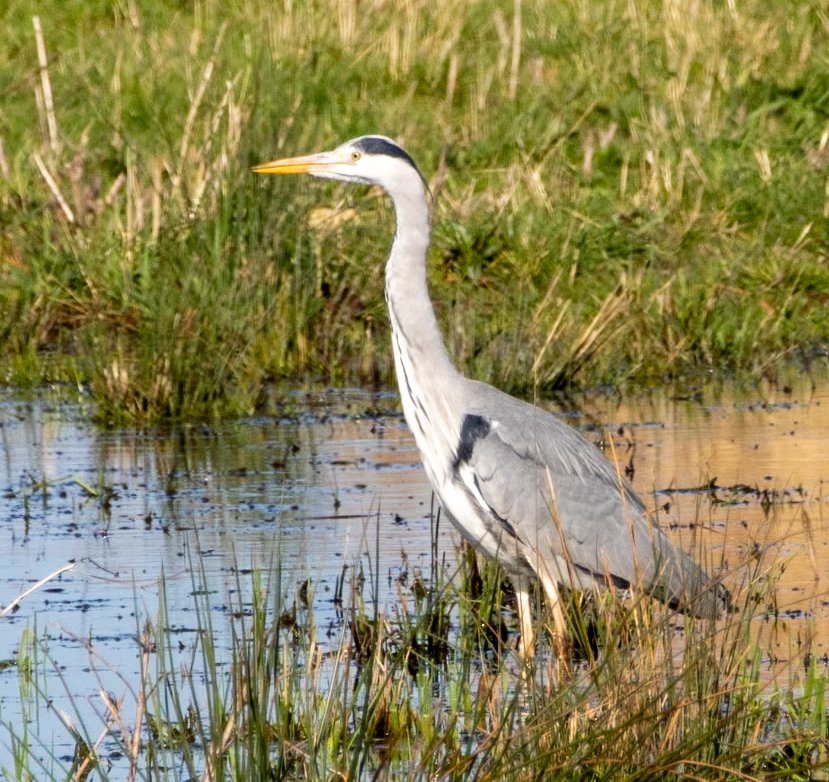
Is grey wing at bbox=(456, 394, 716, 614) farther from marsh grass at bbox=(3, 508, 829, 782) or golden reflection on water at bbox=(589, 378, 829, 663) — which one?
marsh grass at bbox=(3, 508, 829, 782)

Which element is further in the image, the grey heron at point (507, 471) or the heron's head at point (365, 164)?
the heron's head at point (365, 164)

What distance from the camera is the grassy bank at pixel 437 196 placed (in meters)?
9.27

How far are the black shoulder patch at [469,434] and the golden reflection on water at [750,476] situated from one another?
23.3 inches

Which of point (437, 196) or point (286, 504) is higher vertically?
point (437, 196)

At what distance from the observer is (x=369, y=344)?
968cm

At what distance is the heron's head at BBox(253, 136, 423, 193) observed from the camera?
6.07 meters

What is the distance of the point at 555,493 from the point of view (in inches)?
220

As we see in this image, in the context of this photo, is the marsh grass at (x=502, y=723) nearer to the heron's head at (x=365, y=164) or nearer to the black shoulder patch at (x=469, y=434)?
the black shoulder patch at (x=469, y=434)

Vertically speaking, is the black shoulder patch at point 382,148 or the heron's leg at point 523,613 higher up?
the black shoulder patch at point 382,148

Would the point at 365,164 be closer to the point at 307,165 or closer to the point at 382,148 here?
the point at 382,148

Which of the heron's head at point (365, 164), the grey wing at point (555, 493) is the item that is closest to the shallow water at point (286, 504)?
the grey wing at point (555, 493)

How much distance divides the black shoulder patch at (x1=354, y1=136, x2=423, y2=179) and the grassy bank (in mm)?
1363

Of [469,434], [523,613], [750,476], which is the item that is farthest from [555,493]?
[750,476]

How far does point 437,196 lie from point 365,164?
5.31m
